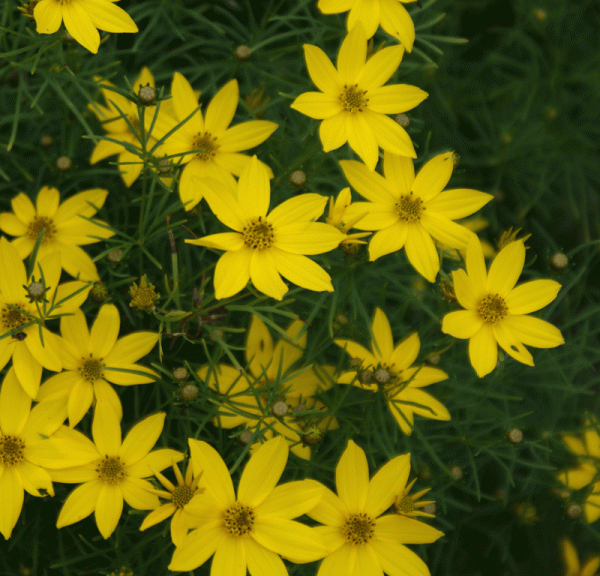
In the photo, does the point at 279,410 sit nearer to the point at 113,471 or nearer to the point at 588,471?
the point at 113,471

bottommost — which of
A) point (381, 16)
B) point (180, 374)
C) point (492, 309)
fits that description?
point (180, 374)

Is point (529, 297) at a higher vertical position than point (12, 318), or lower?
higher

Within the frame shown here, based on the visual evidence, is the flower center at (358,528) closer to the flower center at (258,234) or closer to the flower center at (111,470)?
the flower center at (111,470)

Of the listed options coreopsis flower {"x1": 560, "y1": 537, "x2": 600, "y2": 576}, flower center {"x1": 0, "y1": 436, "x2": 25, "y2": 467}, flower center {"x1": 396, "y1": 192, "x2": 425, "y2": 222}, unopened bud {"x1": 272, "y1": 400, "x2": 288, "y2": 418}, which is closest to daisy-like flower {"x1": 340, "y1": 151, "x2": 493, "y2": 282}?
flower center {"x1": 396, "y1": 192, "x2": 425, "y2": 222}

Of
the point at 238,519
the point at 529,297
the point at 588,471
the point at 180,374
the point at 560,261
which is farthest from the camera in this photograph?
the point at 588,471

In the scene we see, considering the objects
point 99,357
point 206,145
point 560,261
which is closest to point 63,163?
point 206,145

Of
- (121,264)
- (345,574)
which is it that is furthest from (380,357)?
(121,264)

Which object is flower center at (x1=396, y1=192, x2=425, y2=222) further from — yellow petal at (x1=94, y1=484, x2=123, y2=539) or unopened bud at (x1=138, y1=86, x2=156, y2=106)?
yellow petal at (x1=94, y1=484, x2=123, y2=539)
